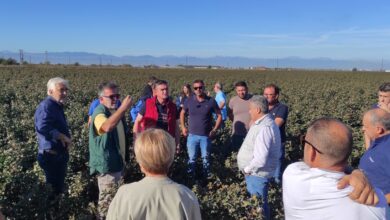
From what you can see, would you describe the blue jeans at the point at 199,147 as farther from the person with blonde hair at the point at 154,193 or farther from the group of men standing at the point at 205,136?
the person with blonde hair at the point at 154,193

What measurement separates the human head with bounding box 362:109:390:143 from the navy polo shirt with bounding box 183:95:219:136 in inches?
139

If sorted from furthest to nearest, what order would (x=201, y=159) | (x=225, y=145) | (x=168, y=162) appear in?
(x=225, y=145) < (x=201, y=159) < (x=168, y=162)

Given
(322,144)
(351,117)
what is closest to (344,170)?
(322,144)

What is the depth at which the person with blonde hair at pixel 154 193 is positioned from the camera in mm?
2604

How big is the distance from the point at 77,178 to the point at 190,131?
236 centimetres

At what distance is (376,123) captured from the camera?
368 cm

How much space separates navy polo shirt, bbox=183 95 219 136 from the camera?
7008 mm

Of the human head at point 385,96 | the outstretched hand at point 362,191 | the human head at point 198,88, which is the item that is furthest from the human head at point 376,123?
the human head at point 198,88

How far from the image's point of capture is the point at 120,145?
4.95 m

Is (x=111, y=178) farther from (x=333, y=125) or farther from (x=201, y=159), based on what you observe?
(x=333, y=125)

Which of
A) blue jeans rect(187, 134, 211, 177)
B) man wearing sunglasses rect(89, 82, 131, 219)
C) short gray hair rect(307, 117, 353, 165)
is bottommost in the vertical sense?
blue jeans rect(187, 134, 211, 177)

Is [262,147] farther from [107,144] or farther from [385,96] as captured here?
[385,96]

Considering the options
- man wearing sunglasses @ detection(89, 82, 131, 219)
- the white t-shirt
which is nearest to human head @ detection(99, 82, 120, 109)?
man wearing sunglasses @ detection(89, 82, 131, 219)

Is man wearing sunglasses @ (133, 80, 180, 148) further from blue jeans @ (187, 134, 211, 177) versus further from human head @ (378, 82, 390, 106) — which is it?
human head @ (378, 82, 390, 106)
